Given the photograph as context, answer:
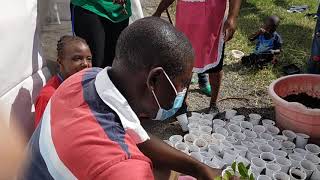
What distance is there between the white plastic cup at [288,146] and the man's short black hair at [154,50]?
2.04 metres

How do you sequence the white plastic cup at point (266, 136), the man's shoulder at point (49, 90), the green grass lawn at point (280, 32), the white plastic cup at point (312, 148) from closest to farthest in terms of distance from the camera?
the man's shoulder at point (49, 90), the white plastic cup at point (312, 148), the white plastic cup at point (266, 136), the green grass lawn at point (280, 32)

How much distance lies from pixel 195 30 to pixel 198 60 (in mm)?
258

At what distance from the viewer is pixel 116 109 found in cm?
133

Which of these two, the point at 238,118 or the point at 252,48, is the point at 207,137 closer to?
the point at 238,118

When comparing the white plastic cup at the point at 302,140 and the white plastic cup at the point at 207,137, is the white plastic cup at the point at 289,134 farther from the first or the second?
the white plastic cup at the point at 207,137

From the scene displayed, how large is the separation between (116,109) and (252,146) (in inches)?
80.8

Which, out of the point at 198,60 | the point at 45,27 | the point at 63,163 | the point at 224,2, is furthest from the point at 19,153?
the point at 224,2

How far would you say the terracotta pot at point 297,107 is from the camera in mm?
3193

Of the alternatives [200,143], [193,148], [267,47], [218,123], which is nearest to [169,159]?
[193,148]

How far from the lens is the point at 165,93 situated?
1.42 metres

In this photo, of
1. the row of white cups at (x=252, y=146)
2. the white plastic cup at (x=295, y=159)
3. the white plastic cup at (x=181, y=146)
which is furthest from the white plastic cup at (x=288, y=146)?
the white plastic cup at (x=181, y=146)

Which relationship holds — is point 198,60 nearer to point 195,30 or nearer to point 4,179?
point 195,30

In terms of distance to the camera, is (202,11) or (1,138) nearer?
(1,138)

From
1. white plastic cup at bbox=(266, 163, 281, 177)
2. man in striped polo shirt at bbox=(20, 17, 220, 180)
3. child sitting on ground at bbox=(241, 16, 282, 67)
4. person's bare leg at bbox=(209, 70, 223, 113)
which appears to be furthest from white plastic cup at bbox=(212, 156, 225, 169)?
child sitting on ground at bbox=(241, 16, 282, 67)
